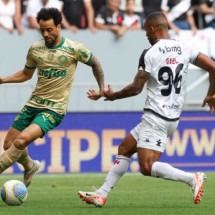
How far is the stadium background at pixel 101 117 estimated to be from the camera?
758 inches

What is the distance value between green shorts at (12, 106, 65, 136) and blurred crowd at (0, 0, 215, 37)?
7.14m

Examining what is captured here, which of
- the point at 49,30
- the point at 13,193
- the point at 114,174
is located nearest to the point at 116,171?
the point at 114,174

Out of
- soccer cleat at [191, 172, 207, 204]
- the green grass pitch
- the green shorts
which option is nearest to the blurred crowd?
the green grass pitch

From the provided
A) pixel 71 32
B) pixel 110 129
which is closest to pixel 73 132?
pixel 110 129

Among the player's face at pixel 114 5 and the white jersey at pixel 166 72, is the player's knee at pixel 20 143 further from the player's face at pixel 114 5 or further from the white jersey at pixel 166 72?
the player's face at pixel 114 5

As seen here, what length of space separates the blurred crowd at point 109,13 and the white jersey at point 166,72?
9.10 m

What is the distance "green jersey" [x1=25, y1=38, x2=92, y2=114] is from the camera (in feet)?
41.4

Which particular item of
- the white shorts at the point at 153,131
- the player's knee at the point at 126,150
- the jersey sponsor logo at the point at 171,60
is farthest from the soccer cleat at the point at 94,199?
the jersey sponsor logo at the point at 171,60

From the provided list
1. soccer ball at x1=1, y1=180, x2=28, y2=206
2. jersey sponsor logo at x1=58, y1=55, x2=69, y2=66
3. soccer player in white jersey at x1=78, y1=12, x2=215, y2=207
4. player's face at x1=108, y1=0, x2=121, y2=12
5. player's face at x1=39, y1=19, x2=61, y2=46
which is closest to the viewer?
soccer player in white jersey at x1=78, y1=12, x2=215, y2=207

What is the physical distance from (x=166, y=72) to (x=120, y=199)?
239 centimetres

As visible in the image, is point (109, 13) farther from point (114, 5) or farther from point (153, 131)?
point (153, 131)

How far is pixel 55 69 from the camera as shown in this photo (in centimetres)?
1265

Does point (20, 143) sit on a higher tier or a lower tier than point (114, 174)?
higher

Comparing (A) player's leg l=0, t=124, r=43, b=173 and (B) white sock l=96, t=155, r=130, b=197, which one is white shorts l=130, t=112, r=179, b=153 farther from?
(A) player's leg l=0, t=124, r=43, b=173
